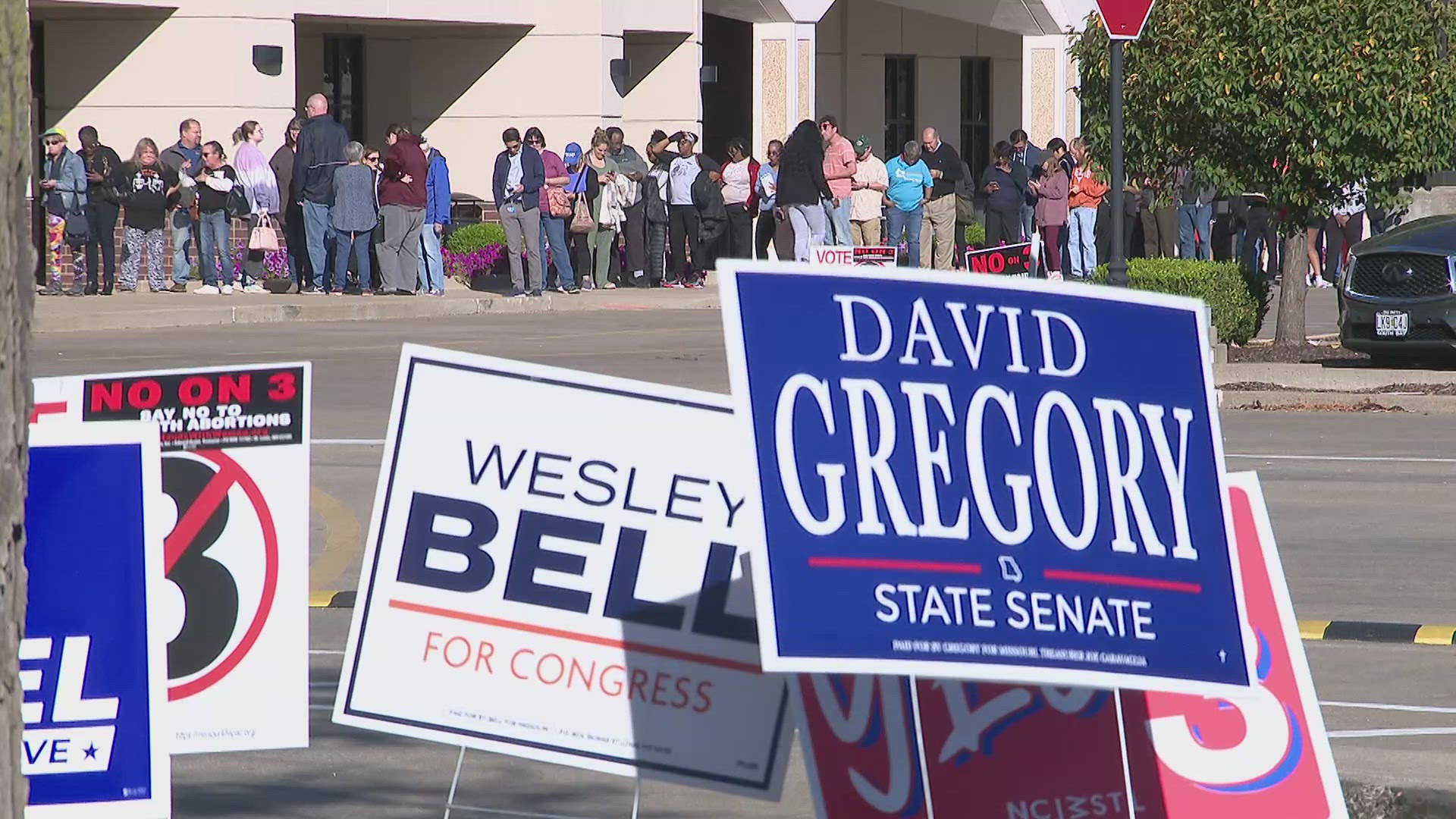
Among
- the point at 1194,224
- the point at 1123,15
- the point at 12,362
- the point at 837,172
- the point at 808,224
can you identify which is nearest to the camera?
the point at 12,362

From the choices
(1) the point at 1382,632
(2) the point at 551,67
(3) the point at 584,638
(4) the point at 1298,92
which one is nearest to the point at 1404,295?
(4) the point at 1298,92

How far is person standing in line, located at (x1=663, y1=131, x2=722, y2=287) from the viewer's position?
27234 millimetres

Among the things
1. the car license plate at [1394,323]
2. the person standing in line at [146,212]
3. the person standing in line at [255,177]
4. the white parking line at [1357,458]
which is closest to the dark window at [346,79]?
the person standing in line at [255,177]

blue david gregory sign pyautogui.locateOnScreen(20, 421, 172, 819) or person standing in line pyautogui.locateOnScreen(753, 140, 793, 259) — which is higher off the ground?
person standing in line pyautogui.locateOnScreen(753, 140, 793, 259)

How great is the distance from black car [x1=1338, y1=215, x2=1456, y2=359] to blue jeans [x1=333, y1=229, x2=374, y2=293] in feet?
37.1

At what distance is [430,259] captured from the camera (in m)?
24.7

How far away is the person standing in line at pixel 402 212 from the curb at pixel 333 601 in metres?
15.0

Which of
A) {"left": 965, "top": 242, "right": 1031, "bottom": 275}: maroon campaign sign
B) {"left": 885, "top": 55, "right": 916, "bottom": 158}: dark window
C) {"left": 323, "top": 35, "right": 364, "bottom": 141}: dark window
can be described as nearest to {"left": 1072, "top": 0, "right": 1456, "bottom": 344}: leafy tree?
{"left": 965, "top": 242, "right": 1031, "bottom": 275}: maroon campaign sign

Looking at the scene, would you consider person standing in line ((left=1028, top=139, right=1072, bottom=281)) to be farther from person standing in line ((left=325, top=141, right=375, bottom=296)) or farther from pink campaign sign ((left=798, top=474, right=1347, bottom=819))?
pink campaign sign ((left=798, top=474, right=1347, bottom=819))

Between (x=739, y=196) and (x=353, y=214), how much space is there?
568cm

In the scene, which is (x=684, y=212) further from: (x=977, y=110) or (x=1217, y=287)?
(x=977, y=110)

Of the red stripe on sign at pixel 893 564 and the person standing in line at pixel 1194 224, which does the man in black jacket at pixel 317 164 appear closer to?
the person standing in line at pixel 1194 224

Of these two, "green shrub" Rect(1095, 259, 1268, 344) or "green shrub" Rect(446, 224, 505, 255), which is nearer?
"green shrub" Rect(1095, 259, 1268, 344)

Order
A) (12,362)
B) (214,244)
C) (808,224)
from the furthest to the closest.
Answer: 1. (808,224)
2. (214,244)
3. (12,362)
